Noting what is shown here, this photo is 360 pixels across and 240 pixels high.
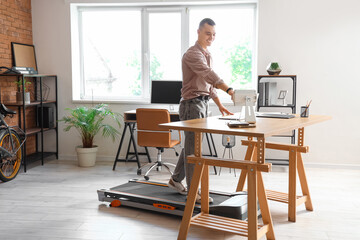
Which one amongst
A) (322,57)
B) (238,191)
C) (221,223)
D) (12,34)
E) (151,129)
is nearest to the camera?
(221,223)

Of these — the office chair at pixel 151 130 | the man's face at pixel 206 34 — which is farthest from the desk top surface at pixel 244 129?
the office chair at pixel 151 130

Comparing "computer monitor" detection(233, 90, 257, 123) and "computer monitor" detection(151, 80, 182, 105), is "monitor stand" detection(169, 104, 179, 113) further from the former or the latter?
"computer monitor" detection(233, 90, 257, 123)

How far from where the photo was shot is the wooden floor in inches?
120

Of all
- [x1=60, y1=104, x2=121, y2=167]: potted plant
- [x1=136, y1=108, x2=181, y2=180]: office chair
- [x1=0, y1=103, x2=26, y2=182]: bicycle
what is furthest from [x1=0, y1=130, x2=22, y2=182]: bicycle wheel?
[x1=136, y1=108, x2=181, y2=180]: office chair

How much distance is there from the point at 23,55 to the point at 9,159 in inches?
64.8

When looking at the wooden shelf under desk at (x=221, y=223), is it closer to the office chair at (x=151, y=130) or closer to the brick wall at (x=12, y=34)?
the office chair at (x=151, y=130)

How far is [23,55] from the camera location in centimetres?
558

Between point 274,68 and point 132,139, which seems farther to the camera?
point 132,139

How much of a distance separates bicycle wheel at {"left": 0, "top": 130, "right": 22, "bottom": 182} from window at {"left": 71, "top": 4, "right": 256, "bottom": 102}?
1.37 metres

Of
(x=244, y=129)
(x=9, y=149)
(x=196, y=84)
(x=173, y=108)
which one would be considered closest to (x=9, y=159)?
(x=9, y=149)

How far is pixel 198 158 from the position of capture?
9.34 ft

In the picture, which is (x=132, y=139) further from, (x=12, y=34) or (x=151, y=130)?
(x=12, y=34)

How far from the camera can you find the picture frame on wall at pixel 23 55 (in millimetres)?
5387

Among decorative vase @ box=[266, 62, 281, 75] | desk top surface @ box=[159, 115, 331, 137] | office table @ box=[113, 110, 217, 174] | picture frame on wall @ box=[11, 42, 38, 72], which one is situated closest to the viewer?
desk top surface @ box=[159, 115, 331, 137]
